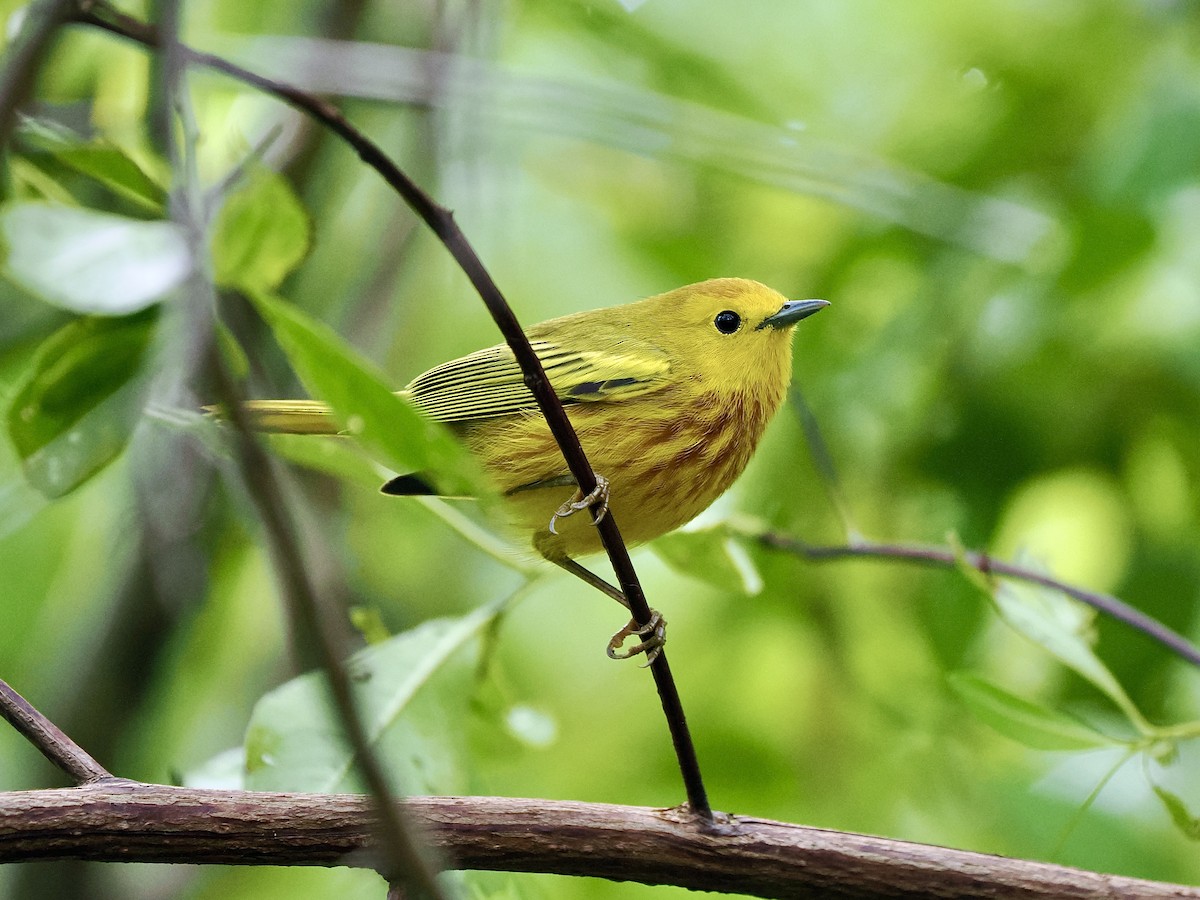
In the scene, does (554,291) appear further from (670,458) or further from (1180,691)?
(1180,691)

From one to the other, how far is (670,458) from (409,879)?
132 centimetres

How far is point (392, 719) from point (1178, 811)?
1.27m

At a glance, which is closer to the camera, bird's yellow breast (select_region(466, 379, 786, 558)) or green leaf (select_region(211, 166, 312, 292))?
green leaf (select_region(211, 166, 312, 292))

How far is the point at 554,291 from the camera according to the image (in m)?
3.72

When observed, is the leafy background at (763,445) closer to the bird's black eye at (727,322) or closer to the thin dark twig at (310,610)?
the bird's black eye at (727,322)

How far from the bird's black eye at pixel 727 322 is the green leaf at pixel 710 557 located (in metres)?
0.49

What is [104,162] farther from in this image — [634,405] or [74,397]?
[634,405]

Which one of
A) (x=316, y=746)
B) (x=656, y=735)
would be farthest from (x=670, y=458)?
(x=656, y=735)

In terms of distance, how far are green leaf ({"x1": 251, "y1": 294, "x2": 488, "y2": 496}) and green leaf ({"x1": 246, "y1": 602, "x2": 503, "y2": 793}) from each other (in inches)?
34.2

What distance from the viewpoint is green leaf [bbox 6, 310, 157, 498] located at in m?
1.35

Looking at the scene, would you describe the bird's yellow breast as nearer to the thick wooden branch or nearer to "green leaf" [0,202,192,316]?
the thick wooden branch

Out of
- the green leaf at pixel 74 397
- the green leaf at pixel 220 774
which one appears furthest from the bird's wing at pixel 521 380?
the green leaf at pixel 74 397

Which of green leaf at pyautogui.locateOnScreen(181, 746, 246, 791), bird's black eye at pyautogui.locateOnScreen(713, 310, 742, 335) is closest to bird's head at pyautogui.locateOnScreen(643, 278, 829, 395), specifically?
bird's black eye at pyautogui.locateOnScreen(713, 310, 742, 335)

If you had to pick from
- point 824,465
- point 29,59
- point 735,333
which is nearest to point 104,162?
point 29,59
